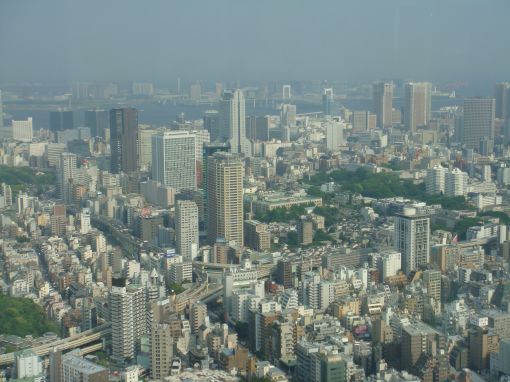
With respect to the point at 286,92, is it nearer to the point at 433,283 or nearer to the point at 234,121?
the point at 234,121

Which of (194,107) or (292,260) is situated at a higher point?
(194,107)

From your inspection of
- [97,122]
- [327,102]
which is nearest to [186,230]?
[97,122]

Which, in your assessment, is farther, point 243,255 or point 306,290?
point 243,255

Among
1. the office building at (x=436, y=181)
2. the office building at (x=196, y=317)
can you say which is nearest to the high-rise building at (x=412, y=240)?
the office building at (x=196, y=317)

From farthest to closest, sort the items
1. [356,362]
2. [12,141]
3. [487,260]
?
[12,141] → [487,260] → [356,362]

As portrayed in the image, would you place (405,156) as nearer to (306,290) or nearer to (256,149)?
(256,149)

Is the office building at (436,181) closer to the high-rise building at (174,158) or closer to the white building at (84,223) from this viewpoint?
the high-rise building at (174,158)

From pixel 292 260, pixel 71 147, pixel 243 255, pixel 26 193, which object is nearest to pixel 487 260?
pixel 292 260
